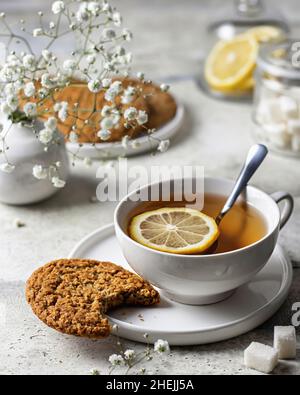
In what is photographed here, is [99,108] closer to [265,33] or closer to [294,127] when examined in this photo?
[294,127]

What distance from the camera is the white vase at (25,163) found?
1.32 metres

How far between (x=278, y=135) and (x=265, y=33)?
1.58 ft

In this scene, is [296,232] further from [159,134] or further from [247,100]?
[247,100]

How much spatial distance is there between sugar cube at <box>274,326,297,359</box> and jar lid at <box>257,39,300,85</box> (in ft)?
2.36

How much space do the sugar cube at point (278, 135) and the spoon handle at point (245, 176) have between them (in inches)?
14.4

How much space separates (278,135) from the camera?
1.56 meters

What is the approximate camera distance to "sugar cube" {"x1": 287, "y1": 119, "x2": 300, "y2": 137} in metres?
1.52

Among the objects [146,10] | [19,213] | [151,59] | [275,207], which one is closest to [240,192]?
[275,207]

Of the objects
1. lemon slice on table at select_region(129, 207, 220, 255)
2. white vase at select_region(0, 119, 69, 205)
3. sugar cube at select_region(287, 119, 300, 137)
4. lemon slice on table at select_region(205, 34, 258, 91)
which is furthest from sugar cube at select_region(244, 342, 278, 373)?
lemon slice on table at select_region(205, 34, 258, 91)

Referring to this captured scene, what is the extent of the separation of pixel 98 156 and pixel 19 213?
0.24 meters

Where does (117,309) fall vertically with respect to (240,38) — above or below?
below

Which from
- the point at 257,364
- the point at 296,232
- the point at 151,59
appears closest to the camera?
the point at 257,364

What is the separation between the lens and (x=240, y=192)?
116cm

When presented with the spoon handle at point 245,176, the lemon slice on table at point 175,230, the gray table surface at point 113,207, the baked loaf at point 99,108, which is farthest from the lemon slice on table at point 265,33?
the lemon slice on table at point 175,230
